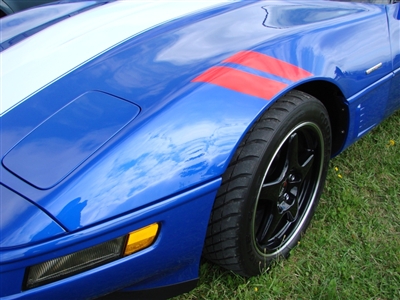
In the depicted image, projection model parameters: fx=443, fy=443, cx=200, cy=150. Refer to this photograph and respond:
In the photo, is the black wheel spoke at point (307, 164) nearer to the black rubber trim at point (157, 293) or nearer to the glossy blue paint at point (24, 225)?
the black rubber trim at point (157, 293)

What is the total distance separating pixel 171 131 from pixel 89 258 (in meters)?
0.41

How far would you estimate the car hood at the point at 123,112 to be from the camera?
3.81ft

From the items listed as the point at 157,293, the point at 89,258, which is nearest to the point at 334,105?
the point at 157,293

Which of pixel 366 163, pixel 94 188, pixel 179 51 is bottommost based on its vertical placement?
pixel 366 163

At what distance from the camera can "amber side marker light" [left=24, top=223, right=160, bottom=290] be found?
3.67 ft

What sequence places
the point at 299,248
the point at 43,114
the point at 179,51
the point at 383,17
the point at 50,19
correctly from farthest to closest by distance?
the point at 50,19, the point at 383,17, the point at 299,248, the point at 179,51, the point at 43,114

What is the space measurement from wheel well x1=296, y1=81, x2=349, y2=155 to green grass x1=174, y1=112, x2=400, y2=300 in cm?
31

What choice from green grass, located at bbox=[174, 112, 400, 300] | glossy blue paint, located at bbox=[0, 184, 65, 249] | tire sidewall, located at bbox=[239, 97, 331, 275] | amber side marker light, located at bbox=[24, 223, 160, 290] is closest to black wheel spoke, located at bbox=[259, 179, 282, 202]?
tire sidewall, located at bbox=[239, 97, 331, 275]

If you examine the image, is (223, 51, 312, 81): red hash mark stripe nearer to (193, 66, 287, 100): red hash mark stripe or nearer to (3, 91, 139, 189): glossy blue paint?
(193, 66, 287, 100): red hash mark stripe

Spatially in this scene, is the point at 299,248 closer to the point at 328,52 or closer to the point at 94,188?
the point at 328,52

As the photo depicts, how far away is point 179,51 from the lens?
1599mm

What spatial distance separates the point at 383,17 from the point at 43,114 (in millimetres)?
1589

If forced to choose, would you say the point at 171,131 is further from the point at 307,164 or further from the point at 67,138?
the point at 307,164

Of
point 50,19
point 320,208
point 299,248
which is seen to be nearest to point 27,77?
point 50,19
